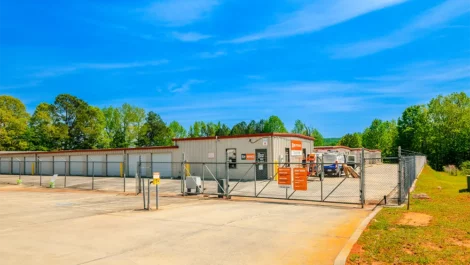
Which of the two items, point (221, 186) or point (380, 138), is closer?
point (221, 186)

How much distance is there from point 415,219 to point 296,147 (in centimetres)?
2326

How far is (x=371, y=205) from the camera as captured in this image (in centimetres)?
1541

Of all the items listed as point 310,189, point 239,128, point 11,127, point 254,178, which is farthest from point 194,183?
point 239,128

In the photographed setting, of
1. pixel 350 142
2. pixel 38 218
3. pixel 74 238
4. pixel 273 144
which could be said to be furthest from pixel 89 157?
pixel 350 142

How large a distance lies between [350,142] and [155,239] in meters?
113

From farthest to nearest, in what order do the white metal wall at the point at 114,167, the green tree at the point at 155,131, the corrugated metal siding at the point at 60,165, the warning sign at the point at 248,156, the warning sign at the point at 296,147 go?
the green tree at the point at 155,131 < the corrugated metal siding at the point at 60,165 < the white metal wall at the point at 114,167 < the warning sign at the point at 296,147 < the warning sign at the point at 248,156

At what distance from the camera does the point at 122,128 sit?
290 ft

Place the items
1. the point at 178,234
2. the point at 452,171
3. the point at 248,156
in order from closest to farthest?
the point at 178,234 < the point at 248,156 < the point at 452,171

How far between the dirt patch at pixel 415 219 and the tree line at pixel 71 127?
70.4 meters

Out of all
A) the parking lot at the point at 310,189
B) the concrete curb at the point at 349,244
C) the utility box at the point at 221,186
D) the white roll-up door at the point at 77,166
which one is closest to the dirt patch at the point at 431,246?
the concrete curb at the point at 349,244

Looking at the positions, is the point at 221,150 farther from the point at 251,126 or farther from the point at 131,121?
the point at 251,126

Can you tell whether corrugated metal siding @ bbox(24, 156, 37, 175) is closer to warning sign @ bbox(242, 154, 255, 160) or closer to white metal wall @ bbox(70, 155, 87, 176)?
white metal wall @ bbox(70, 155, 87, 176)

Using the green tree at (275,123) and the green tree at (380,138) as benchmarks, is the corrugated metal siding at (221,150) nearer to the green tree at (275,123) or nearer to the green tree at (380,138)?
the green tree at (380,138)

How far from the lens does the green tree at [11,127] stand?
220ft
